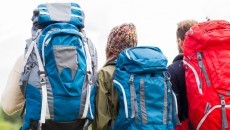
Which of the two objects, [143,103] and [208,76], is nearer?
[143,103]

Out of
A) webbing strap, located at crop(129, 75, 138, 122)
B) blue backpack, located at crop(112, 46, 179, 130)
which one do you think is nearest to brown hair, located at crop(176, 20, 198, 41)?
blue backpack, located at crop(112, 46, 179, 130)

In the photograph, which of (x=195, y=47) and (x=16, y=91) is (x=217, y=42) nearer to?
(x=195, y=47)

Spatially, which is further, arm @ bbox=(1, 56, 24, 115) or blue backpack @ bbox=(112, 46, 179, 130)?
blue backpack @ bbox=(112, 46, 179, 130)

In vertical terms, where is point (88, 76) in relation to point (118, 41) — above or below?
below

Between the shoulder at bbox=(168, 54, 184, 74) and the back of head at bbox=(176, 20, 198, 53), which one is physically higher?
the back of head at bbox=(176, 20, 198, 53)

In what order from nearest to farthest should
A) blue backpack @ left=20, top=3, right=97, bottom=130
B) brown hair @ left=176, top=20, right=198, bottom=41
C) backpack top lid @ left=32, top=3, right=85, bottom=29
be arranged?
blue backpack @ left=20, top=3, right=97, bottom=130 < backpack top lid @ left=32, top=3, right=85, bottom=29 < brown hair @ left=176, top=20, right=198, bottom=41

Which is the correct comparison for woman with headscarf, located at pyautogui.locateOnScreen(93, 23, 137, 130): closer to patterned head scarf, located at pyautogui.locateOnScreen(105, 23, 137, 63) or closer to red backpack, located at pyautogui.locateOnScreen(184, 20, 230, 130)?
patterned head scarf, located at pyautogui.locateOnScreen(105, 23, 137, 63)

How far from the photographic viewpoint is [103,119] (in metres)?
4.31

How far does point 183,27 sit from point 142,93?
1.22 meters

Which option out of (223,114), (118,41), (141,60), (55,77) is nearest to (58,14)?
(55,77)

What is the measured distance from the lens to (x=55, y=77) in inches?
156

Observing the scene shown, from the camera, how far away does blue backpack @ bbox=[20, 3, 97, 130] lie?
3939 mm

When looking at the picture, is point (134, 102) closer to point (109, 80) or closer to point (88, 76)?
point (109, 80)

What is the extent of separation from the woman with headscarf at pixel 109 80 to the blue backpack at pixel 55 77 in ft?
0.68
